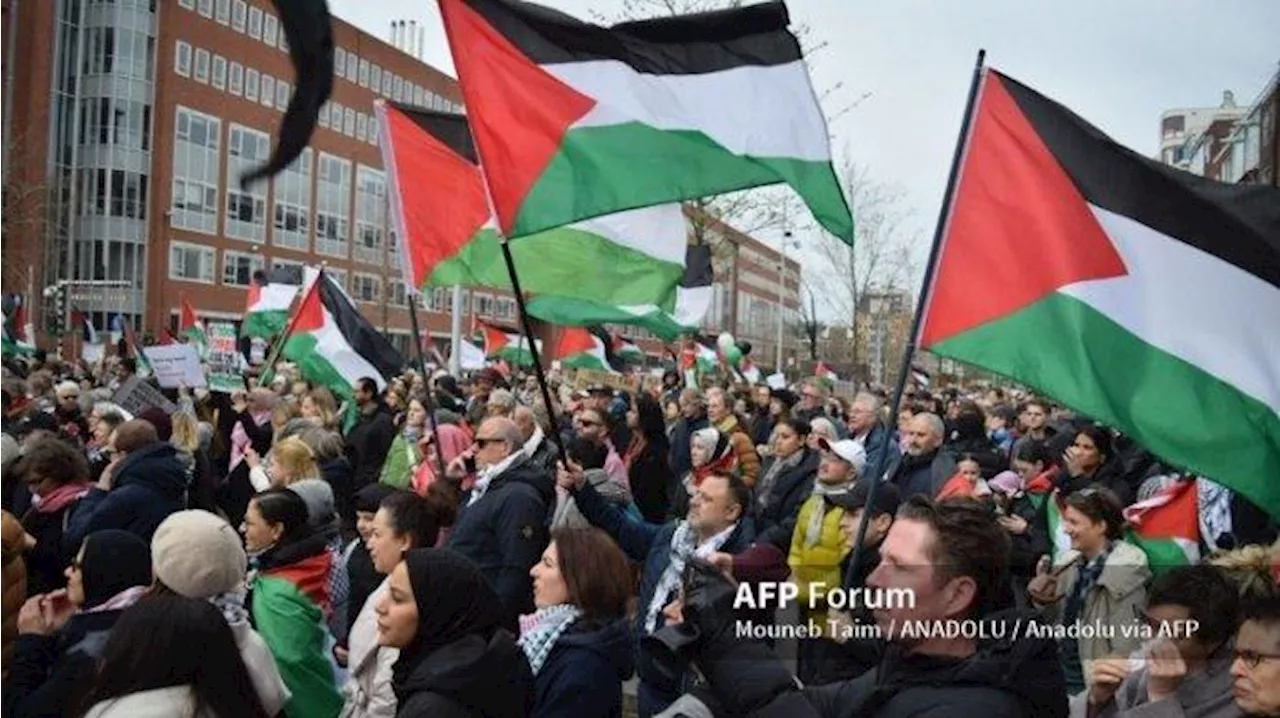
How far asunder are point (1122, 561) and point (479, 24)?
3.83 meters

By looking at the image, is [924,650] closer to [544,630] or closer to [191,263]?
[544,630]

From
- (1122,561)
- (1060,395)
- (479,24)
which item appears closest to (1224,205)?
(1060,395)

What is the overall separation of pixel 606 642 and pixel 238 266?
63.9 meters

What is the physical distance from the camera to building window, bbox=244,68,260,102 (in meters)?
61.3

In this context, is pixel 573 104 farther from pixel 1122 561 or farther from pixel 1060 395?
pixel 1122 561

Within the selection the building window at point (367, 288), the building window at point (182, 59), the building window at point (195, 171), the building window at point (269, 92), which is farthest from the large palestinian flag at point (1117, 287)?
the building window at point (367, 288)

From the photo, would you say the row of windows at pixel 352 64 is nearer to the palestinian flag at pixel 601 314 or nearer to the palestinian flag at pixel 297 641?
the palestinian flag at pixel 601 314

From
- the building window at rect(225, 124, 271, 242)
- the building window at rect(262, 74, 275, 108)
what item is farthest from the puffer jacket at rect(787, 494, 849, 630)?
the building window at rect(262, 74, 275, 108)

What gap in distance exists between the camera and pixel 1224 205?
494cm

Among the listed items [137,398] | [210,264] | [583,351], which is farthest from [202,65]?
[137,398]

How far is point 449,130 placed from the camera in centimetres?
819

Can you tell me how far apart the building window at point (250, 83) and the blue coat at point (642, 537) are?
196 feet

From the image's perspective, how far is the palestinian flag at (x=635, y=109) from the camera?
605 cm

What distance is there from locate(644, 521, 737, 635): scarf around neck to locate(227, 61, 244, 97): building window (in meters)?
59.3
